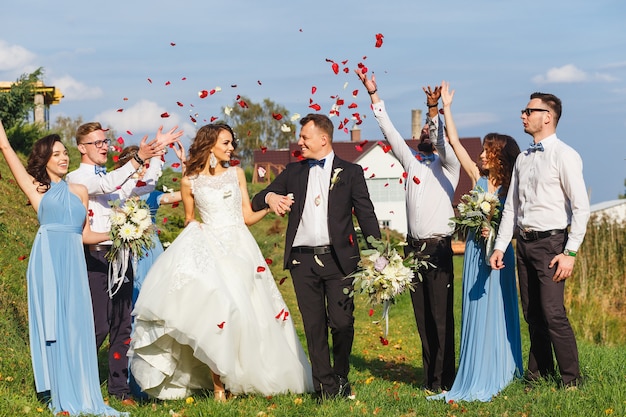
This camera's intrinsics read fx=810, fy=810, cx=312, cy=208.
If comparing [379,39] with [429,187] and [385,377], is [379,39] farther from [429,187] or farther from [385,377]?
[385,377]

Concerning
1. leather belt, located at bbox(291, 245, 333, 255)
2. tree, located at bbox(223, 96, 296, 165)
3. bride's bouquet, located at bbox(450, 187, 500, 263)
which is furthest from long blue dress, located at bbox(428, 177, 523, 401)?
tree, located at bbox(223, 96, 296, 165)

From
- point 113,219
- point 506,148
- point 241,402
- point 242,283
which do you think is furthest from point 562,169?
point 113,219

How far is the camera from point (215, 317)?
7699mm

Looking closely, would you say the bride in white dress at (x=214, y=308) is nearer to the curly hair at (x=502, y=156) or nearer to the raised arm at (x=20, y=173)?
the raised arm at (x=20, y=173)

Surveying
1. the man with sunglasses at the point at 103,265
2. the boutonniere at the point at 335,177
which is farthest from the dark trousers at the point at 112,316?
the boutonniere at the point at 335,177

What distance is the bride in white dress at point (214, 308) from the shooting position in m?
7.68

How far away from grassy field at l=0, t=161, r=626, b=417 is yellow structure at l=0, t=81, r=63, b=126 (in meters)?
9.39

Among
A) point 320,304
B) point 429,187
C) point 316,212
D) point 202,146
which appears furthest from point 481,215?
point 202,146

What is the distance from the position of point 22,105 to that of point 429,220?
19.6 m

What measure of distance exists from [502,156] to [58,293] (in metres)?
4.62

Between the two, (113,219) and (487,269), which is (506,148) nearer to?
(487,269)

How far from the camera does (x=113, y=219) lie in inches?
320

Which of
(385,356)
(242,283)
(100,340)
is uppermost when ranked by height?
(242,283)

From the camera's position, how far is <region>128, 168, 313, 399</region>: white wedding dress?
768cm
